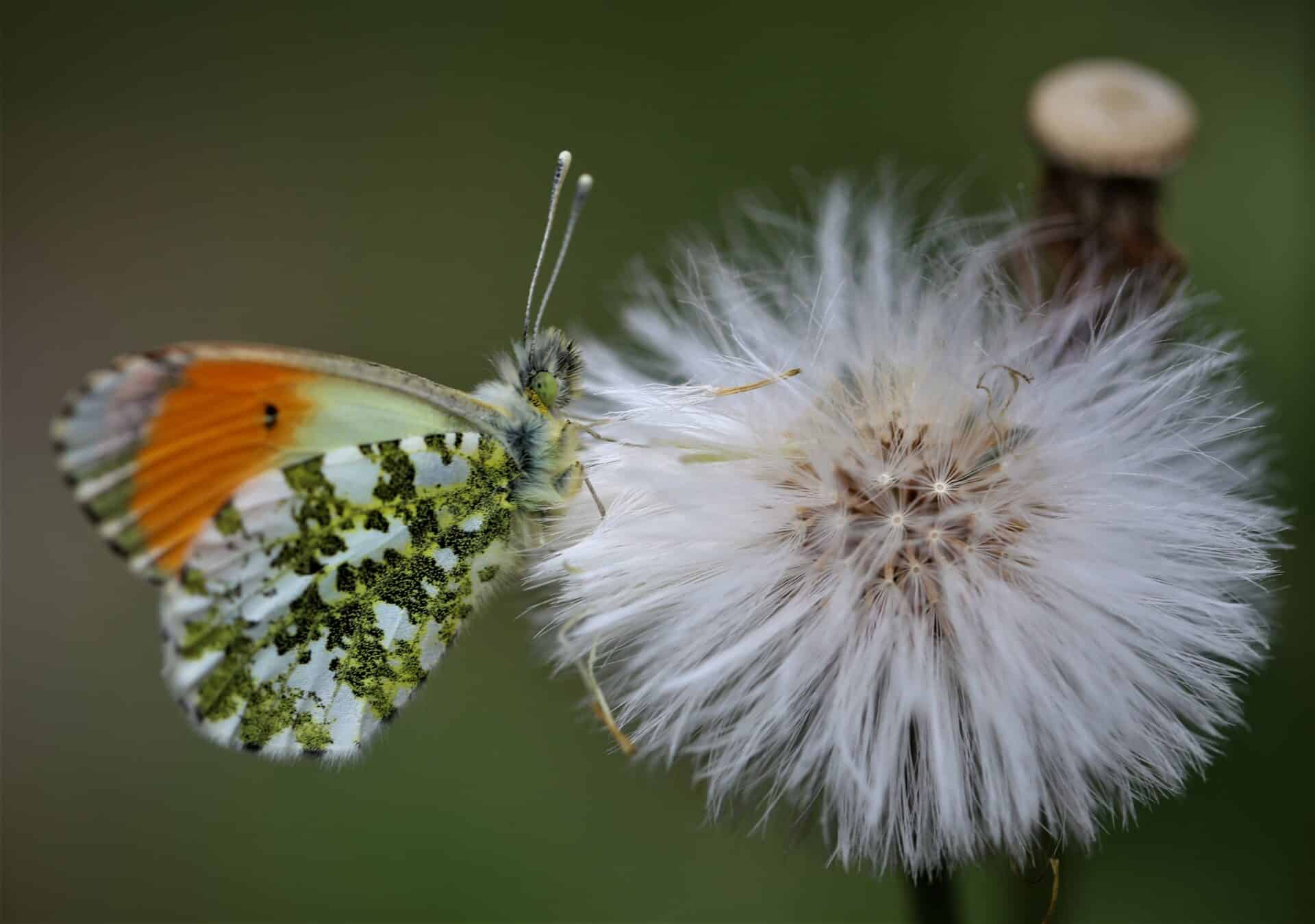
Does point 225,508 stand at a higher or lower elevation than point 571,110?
lower

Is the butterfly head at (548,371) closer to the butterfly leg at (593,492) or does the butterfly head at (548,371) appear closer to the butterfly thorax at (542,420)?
the butterfly thorax at (542,420)

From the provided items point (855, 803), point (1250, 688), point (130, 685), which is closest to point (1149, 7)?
point (1250, 688)

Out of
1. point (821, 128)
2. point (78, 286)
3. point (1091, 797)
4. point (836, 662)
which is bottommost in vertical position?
point (1091, 797)

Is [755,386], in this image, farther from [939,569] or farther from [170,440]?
[170,440]

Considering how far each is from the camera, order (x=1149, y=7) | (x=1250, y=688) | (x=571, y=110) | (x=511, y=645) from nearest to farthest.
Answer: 1. (x=1250, y=688)
2. (x=511, y=645)
3. (x=1149, y=7)
4. (x=571, y=110)

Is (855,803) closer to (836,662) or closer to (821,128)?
(836,662)

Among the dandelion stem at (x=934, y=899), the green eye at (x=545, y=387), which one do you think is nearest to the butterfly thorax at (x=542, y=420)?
the green eye at (x=545, y=387)

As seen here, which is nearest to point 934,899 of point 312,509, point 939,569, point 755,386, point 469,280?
point 939,569
